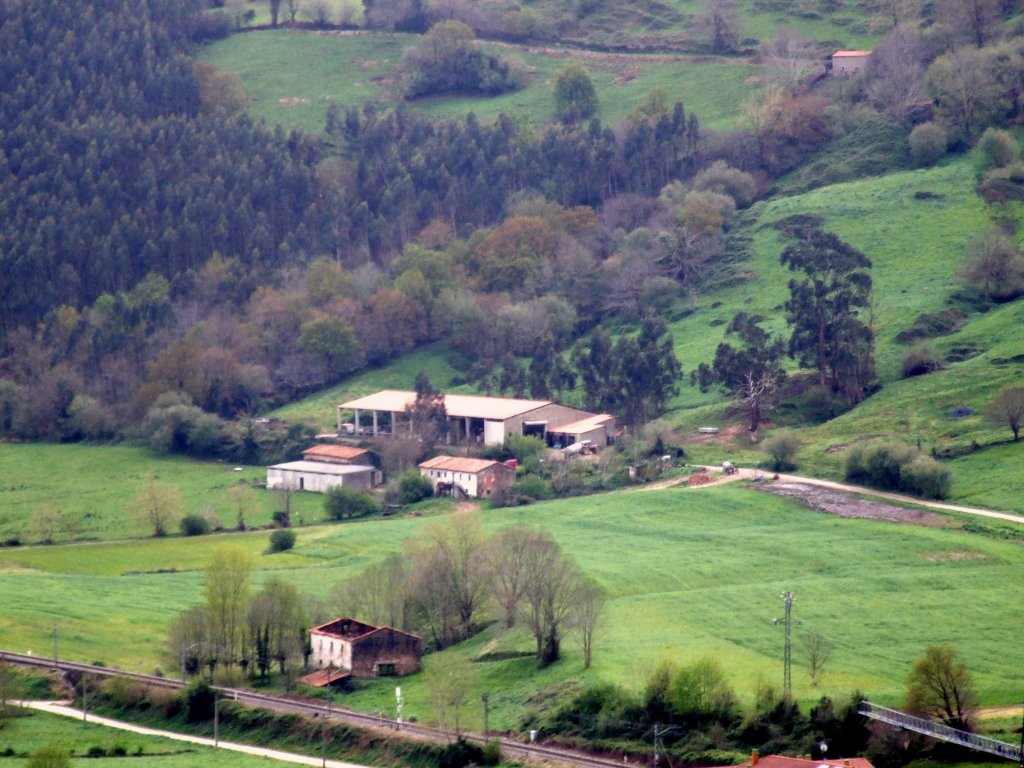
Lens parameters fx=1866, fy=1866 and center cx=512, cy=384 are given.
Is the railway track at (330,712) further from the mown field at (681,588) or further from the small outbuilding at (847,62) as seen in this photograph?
the small outbuilding at (847,62)

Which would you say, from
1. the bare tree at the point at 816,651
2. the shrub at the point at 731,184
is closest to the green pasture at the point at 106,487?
the bare tree at the point at 816,651

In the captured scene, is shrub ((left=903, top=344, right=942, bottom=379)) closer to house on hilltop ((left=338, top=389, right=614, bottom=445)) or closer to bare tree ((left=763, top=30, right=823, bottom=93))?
house on hilltop ((left=338, top=389, right=614, bottom=445))

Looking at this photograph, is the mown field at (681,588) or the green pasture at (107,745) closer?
the green pasture at (107,745)

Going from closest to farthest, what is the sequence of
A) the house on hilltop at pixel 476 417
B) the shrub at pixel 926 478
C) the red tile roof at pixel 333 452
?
the shrub at pixel 926 478 → the red tile roof at pixel 333 452 → the house on hilltop at pixel 476 417

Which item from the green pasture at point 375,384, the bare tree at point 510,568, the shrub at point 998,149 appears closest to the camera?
the bare tree at point 510,568

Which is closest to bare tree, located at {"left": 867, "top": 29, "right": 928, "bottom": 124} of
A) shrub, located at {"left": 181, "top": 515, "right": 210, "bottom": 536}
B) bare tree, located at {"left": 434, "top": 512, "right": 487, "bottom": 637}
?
shrub, located at {"left": 181, "top": 515, "right": 210, "bottom": 536}

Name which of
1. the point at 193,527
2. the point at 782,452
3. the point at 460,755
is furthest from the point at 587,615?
the point at 193,527

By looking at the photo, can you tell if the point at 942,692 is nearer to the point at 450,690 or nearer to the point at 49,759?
the point at 450,690

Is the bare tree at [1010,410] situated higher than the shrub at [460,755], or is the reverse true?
the bare tree at [1010,410]
